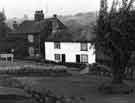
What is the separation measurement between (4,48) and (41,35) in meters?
12.5

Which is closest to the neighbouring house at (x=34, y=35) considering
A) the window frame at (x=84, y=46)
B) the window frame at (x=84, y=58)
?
the window frame at (x=84, y=46)

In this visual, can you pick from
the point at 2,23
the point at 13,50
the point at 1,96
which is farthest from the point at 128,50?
the point at 2,23

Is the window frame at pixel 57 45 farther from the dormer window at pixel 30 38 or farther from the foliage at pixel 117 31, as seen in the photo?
the foliage at pixel 117 31

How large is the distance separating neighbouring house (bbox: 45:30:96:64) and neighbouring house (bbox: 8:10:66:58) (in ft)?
12.0

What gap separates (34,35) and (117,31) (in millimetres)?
45216

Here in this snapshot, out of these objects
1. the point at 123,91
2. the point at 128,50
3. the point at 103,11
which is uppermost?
the point at 103,11

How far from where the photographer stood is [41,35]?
71375mm

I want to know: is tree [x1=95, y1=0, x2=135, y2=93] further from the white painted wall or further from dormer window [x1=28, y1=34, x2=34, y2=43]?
dormer window [x1=28, y1=34, x2=34, y2=43]

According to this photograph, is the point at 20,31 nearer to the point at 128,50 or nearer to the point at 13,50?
the point at 13,50

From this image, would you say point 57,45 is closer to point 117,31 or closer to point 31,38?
point 31,38

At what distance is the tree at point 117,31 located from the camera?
30422 millimetres

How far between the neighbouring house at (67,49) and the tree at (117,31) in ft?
88.2

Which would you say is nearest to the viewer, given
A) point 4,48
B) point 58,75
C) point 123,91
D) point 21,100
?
point 21,100

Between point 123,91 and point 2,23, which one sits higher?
point 2,23
